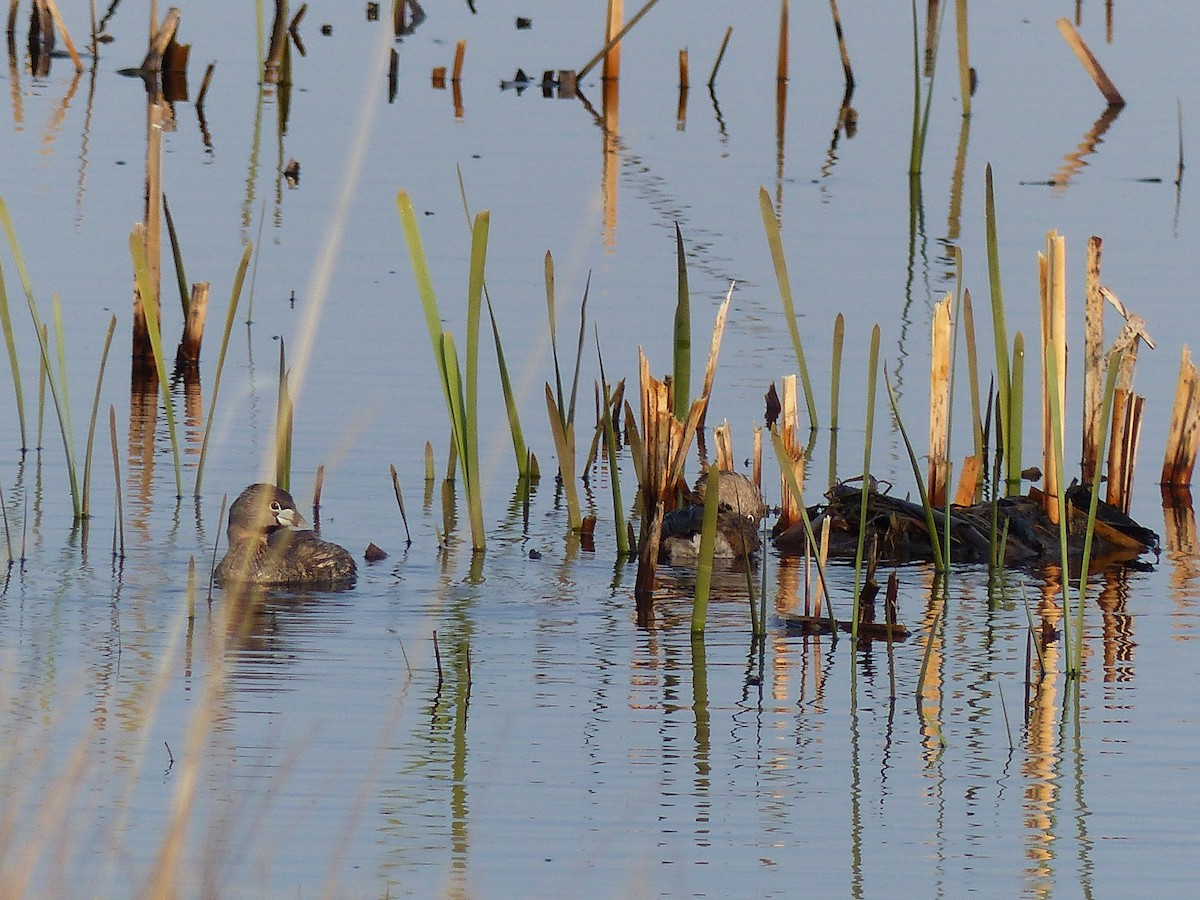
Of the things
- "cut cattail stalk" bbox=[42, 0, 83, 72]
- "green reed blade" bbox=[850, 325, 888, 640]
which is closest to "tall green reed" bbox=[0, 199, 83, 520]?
"green reed blade" bbox=[850, 325, 888, 640]

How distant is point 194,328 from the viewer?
35.8ft

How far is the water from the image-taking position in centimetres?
530

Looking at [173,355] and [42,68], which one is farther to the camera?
[42,68]

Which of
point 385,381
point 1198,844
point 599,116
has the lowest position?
point 1198,844

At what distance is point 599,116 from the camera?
1973 cm

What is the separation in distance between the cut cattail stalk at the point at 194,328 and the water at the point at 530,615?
20 cm

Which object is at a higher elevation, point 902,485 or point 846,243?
point 846,243

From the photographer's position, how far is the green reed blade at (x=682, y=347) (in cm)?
846

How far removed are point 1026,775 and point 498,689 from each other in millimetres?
1556

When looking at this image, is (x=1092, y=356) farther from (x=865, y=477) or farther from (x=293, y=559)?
(x=293, y=559)

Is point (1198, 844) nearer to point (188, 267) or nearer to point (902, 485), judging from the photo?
point (902, 485)

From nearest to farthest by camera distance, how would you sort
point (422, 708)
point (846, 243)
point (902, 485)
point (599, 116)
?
1. point (422, 708)
2. point (902, 485)
3. point (846, 243)
4. point (599, 116)

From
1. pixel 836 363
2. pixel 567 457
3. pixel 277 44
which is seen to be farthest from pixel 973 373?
pixel 277 44

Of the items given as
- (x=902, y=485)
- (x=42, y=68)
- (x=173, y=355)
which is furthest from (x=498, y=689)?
(x=42, y=68)
